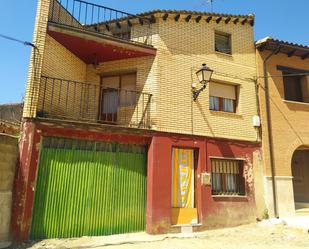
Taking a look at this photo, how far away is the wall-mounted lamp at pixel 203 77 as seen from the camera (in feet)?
30.9

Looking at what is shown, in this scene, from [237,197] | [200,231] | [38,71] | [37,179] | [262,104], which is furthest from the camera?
[262,104]

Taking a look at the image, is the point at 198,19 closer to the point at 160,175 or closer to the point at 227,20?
the point at 227,20

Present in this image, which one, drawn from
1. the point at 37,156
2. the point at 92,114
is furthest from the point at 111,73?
the point at 37,156

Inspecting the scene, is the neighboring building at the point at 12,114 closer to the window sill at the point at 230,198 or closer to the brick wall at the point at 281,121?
the window sill at the point at 230,198

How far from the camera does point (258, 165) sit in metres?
10.7

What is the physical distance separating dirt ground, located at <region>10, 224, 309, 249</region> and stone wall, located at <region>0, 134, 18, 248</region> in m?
0.60

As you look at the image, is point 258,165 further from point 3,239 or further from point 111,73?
point 3,239

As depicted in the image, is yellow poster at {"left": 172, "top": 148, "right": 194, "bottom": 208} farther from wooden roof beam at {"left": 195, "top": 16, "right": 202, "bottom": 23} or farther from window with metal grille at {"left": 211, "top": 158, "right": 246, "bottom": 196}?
wooden roof beam at {"left": 195, "top": 16, "right": 202, "bottom": 23}

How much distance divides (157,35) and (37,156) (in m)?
5.64

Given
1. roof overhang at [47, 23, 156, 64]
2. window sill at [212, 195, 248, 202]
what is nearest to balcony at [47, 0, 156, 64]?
roof overhang at [47, 23, 156, 64]

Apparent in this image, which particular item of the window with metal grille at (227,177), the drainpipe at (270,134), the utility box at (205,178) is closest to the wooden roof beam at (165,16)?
the drainpipe at (270,134)

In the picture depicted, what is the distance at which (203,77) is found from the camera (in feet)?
31.1

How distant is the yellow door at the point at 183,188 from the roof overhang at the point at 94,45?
358 centimetres

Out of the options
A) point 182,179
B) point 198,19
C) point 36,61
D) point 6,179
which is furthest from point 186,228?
point 198,19
